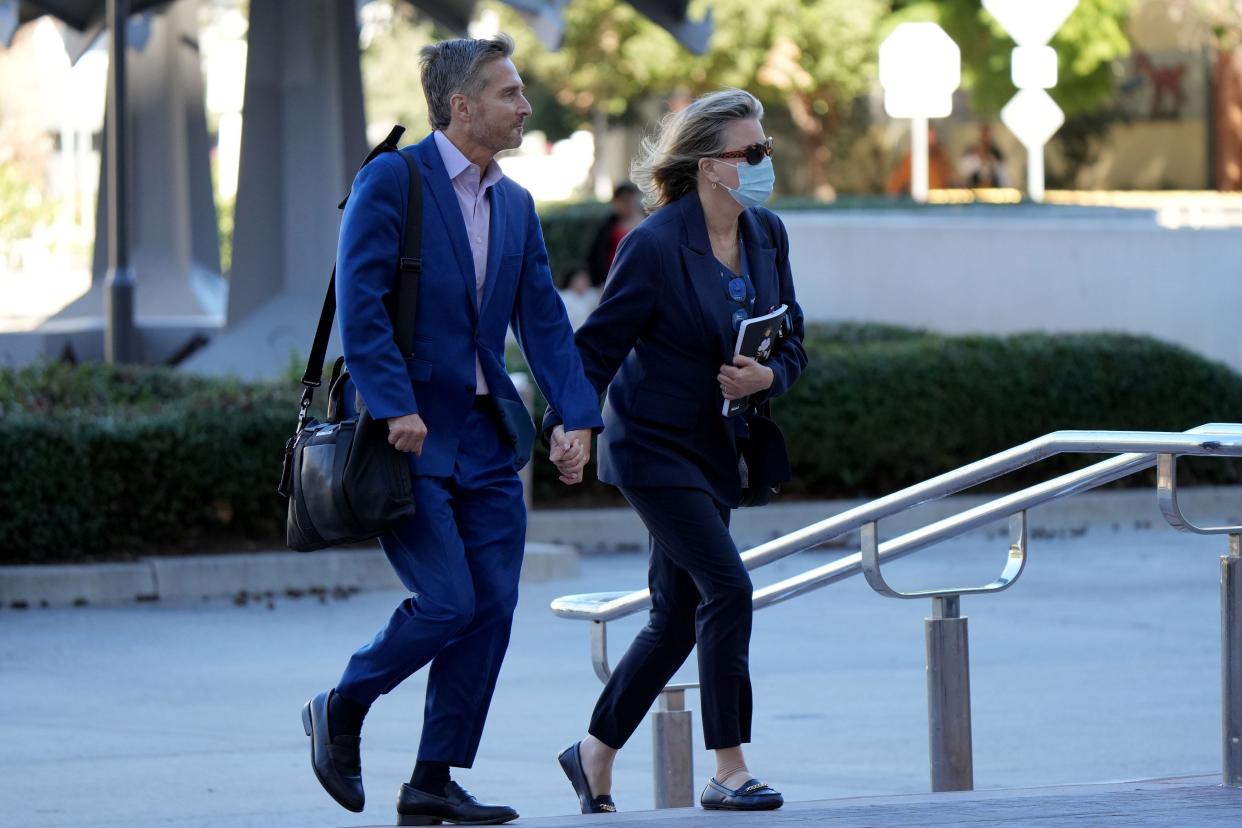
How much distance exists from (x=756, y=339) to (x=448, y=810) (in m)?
1.39

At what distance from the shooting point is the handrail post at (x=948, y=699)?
17.9ft

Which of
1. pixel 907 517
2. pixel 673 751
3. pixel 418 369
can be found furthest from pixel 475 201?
pixel 907 517

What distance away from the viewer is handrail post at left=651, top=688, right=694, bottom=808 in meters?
5.64

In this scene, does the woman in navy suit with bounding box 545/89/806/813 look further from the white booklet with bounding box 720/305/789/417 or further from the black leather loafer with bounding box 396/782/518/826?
the black leather loafer with bounding box 396/782/518/826

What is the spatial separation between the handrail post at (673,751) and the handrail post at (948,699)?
2.23 ft

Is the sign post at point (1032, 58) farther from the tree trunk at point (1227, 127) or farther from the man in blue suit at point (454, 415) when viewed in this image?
the tree trunk at point (1227, 127)

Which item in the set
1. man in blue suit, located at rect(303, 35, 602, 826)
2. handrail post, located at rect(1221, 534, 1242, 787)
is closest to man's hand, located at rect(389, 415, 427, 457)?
man in blue suit, located at rect(303, 35, 602, 826)

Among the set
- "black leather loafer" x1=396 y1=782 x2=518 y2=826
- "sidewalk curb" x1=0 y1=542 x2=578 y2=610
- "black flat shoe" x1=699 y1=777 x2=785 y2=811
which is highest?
"black leather loafer" x1=396 y1=782 x2=518 y2=826

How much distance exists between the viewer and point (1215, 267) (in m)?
16.4

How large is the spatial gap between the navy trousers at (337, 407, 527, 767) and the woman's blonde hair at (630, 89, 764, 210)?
34.5 inches

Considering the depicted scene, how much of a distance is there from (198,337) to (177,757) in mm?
11340

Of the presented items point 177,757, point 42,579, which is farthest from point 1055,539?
point 177,757

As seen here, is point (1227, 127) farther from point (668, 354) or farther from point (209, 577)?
point (668, 354)

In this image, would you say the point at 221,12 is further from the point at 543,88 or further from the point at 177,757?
the point at 177,757
